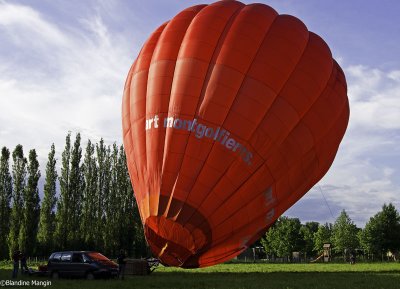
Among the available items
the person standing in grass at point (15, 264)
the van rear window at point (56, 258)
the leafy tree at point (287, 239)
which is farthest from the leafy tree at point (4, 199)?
the leafy tree at point (287, 239)

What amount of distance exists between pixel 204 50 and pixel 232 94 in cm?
199

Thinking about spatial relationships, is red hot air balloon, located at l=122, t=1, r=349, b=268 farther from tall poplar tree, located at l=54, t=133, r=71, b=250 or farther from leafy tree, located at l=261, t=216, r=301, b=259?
leafy tree, located at l=261, t=216, r=301, b=259

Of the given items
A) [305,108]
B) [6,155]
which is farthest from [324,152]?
[6,155]

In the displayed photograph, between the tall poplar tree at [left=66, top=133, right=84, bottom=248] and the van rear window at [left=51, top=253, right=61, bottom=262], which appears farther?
the tall poplar tree at [left=66, top=133, right=84, bottom=248]

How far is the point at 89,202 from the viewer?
55.2 metres

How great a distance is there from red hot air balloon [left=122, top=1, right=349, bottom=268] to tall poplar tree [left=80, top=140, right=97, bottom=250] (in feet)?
123

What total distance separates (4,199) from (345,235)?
44.4 m

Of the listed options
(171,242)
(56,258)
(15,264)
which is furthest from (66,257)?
(171,242)

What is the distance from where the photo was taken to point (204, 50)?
1661 centimetres

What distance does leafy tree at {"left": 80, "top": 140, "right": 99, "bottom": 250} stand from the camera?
53.2 meters

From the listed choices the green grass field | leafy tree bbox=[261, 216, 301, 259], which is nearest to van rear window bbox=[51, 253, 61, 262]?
the green grass field

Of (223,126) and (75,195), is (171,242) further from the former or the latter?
(75,195)

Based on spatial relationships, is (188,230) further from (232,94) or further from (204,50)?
(204,50)

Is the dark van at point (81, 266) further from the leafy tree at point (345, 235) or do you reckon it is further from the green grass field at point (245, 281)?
the leafy tree at point (345, 235)
